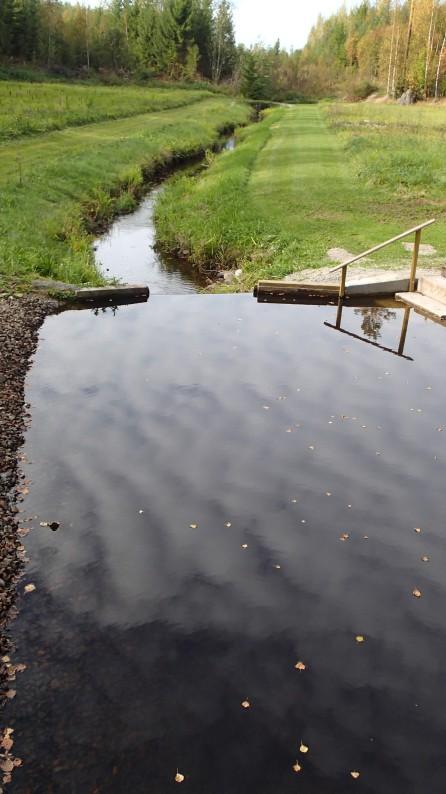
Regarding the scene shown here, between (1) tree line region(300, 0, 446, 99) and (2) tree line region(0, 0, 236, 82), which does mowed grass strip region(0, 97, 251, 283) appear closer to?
(2) tree line region(0, 0, 236, 82)

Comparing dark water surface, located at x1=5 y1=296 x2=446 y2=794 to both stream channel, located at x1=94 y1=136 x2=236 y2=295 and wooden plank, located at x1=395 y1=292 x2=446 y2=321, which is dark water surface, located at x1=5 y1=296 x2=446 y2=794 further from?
stream channel, located at x1=94 y1=136 x2=236 y2=295

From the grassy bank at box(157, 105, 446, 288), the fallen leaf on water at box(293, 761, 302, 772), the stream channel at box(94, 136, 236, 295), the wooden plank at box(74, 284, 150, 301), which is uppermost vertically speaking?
the grassy bank at box(157, 105, 446, 288)

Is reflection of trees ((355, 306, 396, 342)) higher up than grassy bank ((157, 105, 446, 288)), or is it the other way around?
grassy bank ((157, 105, 446, 288))

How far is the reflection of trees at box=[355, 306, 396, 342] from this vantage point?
13.2 metres

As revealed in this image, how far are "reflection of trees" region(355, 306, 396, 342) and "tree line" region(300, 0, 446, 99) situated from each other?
71.8 metres

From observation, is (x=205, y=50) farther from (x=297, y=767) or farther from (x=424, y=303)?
(x=297, y=767)

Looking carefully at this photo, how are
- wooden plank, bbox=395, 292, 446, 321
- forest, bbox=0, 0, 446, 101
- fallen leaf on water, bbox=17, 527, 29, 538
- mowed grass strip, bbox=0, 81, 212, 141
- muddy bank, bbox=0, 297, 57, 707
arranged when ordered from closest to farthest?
muddy bank, bbox=0, 297, 57, 707
fallen leaf on water, bbox=17, 527, 29, 538
wooden plank, bbox=395, 292, 446, 321
mowed grass strip, bbox=0, 81, 212, 141
forest, bbox=0, 0, 446, 101

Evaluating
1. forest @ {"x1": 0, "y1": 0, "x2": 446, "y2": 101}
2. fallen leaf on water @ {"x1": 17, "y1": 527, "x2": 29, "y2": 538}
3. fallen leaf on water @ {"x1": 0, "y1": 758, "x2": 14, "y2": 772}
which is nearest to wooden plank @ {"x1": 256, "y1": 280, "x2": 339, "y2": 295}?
fallen leaf on water @ {"x1": 17, "y1": 527, "x2": 29, "y2": 538}

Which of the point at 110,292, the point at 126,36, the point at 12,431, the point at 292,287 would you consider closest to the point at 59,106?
the point at 110,292

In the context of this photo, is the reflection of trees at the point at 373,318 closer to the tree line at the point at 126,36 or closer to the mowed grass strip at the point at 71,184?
the mowed grass strip at the point at 71,184

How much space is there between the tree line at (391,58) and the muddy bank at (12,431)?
7499 centimetres

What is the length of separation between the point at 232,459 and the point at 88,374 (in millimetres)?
3632

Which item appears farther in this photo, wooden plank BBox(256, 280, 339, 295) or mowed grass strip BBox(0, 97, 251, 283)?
mowed grass strip BBox(0, 97, 251, 283)

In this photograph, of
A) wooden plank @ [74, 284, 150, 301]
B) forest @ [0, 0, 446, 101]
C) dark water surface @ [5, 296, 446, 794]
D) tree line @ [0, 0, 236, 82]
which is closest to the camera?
dark water surface @ [5, 296, 446, 794]
